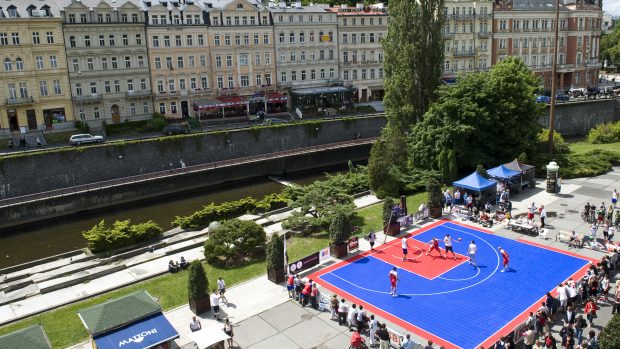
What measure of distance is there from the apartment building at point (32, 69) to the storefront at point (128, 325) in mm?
47594

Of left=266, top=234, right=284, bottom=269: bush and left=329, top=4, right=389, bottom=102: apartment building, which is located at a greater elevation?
left=329, top=4, right=389, bottom=102: apartment building

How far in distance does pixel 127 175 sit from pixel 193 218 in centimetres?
1747

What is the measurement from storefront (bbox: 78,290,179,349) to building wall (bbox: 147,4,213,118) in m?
52.0

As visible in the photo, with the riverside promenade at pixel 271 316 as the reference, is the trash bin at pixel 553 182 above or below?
above

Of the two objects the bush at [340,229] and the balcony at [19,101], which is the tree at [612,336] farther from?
the balcony at [19,101]

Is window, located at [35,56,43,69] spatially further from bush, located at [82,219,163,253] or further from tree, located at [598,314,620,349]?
tree, located at [598,314,620,349]

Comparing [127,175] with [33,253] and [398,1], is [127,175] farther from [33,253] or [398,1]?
[398,1]

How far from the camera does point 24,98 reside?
6188cm

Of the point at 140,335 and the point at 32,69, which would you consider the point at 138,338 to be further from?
the point at 32,69

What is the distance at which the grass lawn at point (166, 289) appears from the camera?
25.1 meters

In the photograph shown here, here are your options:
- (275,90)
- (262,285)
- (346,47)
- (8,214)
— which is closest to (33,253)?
(8,214)

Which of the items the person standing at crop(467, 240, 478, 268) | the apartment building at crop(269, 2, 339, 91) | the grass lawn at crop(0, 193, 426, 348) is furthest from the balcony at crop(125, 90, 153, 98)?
the person standing at crop(467, 240, 478, 268)

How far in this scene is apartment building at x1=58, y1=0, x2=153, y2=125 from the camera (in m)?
64.3

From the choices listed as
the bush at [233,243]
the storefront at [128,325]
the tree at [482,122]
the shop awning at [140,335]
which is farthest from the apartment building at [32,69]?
the shop awning at [140,335]
